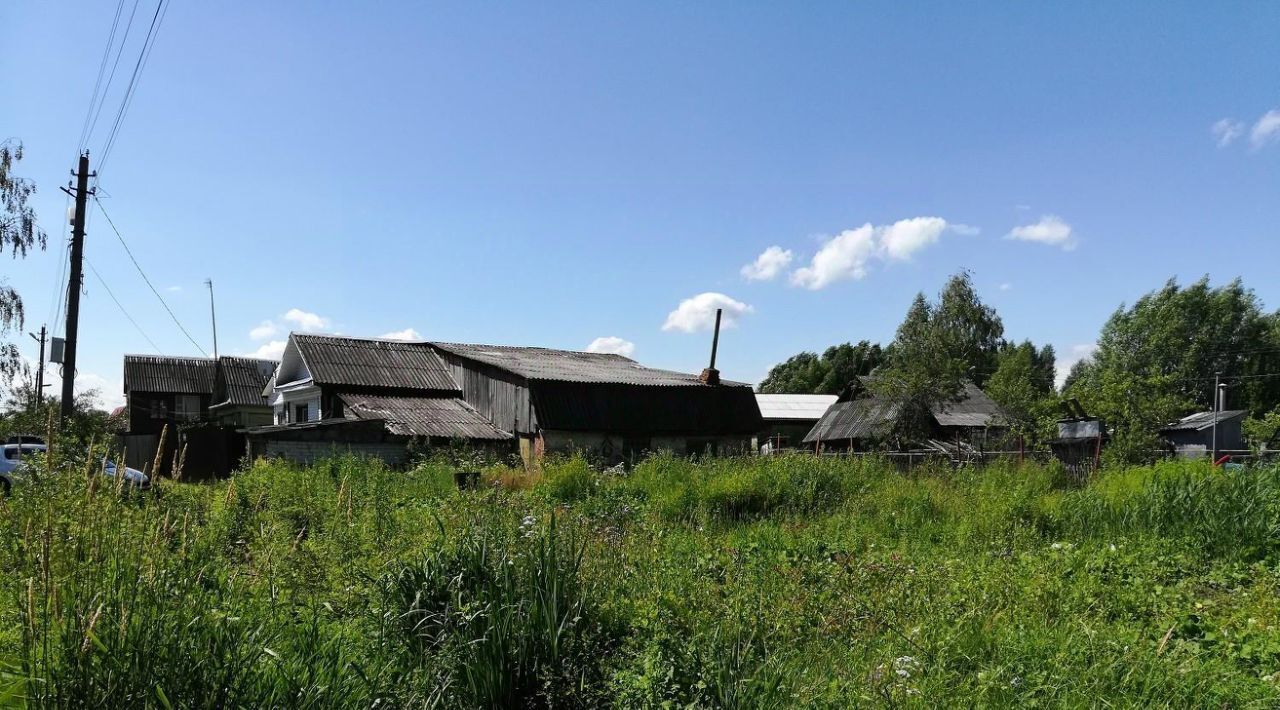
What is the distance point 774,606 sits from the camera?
532cm

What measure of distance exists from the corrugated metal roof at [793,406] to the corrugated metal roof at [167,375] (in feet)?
106

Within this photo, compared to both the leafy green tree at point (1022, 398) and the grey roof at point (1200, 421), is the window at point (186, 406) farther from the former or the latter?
the grey roof at point (1200, 421)

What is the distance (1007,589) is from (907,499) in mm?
4479

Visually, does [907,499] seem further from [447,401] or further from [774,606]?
[447,401]

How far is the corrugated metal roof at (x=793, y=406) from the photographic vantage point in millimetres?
50344

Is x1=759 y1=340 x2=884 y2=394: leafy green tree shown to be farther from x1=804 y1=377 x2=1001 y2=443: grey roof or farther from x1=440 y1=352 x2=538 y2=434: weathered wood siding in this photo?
x1=440 y1=352 x2=538 y2=434: weathered wood siding

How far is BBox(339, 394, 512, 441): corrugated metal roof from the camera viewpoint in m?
23.2

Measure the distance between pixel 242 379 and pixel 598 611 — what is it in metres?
42.3

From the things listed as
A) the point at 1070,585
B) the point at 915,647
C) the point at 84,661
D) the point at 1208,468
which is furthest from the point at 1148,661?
the point at 1208,468

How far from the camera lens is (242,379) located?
41.7m

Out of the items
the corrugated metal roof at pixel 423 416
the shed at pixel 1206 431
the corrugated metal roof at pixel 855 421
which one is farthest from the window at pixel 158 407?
the shed at pixel 1206 431

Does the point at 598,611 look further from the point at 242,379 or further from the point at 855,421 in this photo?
the point at 242,379

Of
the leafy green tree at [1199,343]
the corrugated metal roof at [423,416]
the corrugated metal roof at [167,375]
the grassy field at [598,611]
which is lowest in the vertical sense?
the grassy field at [598,611]

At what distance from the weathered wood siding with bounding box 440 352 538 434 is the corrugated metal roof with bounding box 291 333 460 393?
0.66 meters
